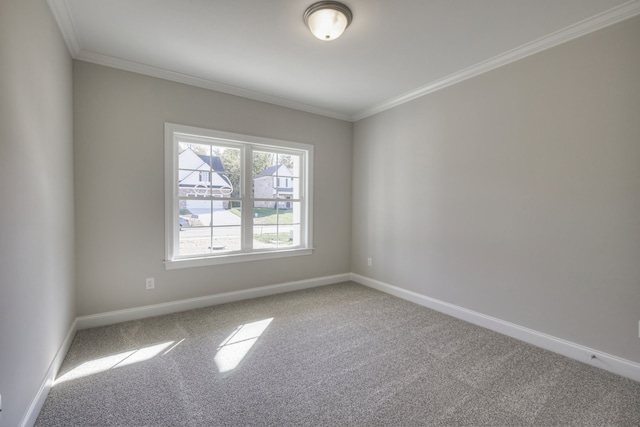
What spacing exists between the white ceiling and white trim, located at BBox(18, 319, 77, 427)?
8.01 feet

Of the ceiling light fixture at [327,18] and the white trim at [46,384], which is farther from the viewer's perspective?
the ceiling light fixture at [327,18]

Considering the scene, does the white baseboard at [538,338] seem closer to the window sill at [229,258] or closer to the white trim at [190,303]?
the white trim at [190,303]

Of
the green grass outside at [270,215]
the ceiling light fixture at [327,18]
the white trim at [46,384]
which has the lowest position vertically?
the white trim at [46,384]

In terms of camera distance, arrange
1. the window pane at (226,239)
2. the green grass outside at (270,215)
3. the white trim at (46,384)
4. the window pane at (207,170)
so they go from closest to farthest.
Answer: the white trim at (46,384) → the window pane at (207,170) → the window pane at (226,239) → the green grass outside at (270,215)

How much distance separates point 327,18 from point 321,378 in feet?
8.29

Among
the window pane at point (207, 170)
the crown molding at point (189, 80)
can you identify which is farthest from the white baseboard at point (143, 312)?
the crown molding at point (189, 80)

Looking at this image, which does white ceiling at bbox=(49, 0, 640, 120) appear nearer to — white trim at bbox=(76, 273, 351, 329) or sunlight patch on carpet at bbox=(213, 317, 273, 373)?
white trim at bbox=(76, 273, 351, 329)

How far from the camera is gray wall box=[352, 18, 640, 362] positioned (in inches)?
81.1

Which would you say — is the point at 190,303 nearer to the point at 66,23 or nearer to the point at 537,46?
the point at 66,23

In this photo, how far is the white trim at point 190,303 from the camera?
276 cm

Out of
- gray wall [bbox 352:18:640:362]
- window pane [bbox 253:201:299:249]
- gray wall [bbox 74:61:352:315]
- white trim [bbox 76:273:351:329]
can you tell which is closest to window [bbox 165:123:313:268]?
window pane [bbox 253:201:299:249]

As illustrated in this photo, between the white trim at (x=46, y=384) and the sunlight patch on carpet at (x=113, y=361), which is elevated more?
the white trim at (x=46, y=384)

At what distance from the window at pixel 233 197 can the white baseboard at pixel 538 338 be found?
5.66ft

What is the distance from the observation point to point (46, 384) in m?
1.77
